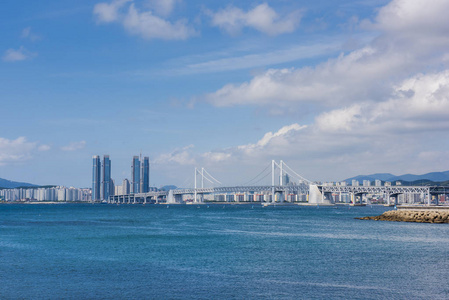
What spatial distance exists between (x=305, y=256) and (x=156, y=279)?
9.79 m

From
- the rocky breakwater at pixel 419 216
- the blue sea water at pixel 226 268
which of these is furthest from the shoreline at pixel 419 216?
the blue sea water at pixel 226 268

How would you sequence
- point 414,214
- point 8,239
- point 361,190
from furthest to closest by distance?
point 361,190, point 414,214, point 8,239

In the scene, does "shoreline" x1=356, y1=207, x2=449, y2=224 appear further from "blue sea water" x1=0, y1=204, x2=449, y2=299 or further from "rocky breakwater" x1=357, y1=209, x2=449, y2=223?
"blue sea water" x1=0, y1=204, x2=449, y2=299

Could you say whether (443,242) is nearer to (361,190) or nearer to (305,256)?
(305,256)

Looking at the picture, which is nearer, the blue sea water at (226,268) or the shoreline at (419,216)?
the blue sea water at (226,268)

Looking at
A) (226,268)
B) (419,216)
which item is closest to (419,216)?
(419,216)

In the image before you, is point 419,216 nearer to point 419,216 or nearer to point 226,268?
point 419,216

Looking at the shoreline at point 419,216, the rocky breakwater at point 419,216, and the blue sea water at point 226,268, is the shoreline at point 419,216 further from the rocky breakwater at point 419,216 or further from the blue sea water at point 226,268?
the blue sea water at point 226,268

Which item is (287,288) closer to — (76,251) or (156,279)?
(156,279)

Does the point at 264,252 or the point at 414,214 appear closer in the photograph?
the point at 264,252

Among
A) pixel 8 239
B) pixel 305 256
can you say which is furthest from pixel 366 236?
pixel 8 239

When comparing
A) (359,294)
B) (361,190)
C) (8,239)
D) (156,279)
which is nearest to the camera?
(359,294)

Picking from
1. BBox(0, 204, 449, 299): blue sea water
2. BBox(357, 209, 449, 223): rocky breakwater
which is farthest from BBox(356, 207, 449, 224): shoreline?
BBox(0, 204, 449, 299): blue sea water

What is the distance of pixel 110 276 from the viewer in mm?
20328
